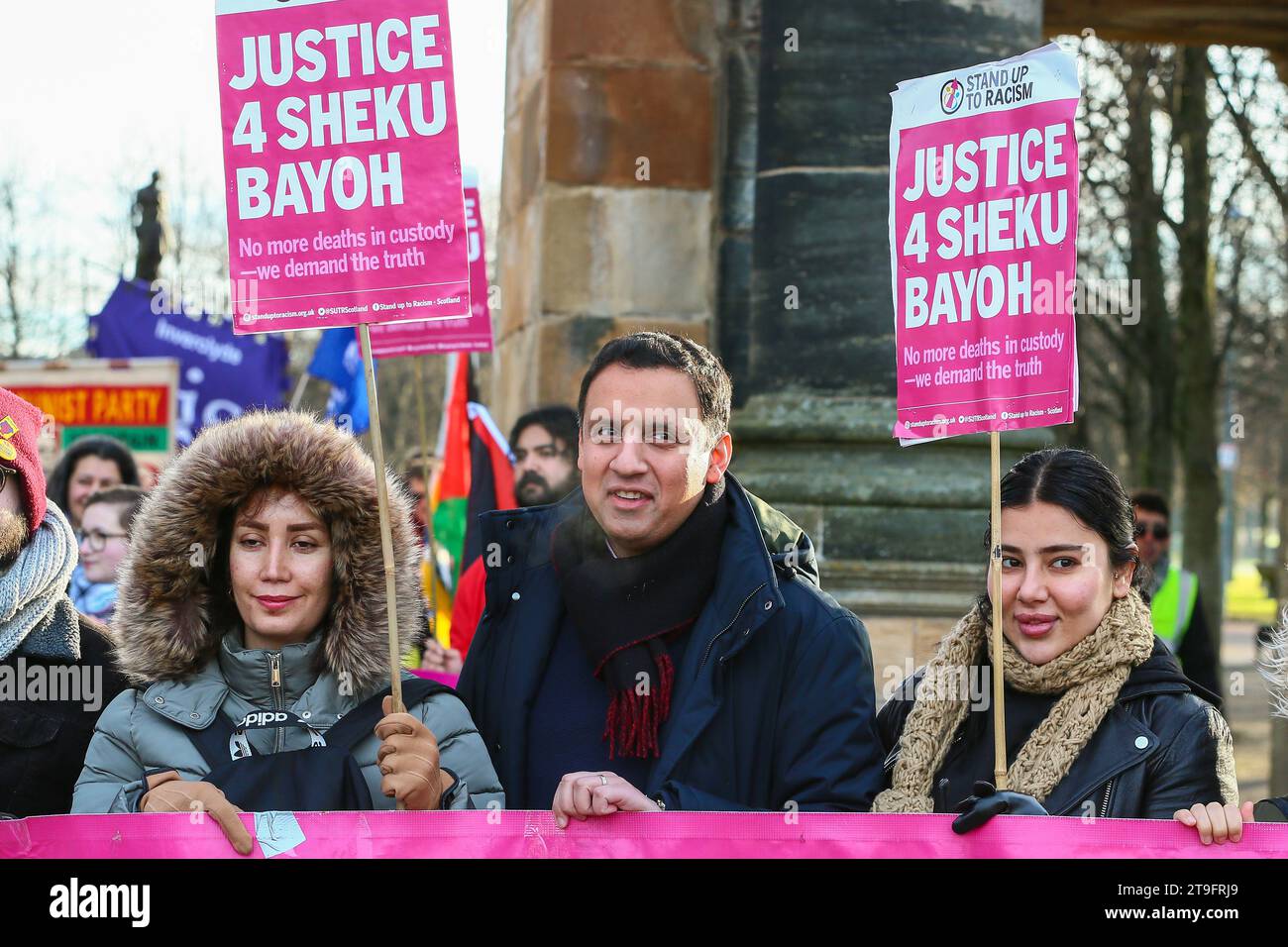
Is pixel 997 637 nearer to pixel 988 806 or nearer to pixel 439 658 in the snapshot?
pixel 988 806

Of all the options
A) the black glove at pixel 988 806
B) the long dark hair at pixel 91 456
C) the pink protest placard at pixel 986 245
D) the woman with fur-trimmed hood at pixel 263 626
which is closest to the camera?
the black glove at pixel 988 806

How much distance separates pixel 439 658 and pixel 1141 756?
3582 millimetres

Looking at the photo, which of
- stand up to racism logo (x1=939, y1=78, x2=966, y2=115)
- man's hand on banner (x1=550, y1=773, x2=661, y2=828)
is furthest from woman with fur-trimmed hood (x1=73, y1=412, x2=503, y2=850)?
stand up to racism logo (x1=939, y1=78, x2=966, y2=115)

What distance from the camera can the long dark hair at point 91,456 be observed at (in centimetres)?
700

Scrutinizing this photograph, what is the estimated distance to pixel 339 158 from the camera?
3.45 meters

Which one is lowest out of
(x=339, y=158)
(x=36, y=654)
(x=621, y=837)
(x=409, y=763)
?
(x=621, y=837)

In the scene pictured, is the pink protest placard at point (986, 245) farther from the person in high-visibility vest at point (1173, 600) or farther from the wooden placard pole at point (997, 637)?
the person in high-visibility vest at point (1173, 600)

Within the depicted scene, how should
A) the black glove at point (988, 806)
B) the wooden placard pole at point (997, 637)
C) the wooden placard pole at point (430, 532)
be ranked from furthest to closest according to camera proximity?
the wooden placard pole at point (430, 532) → the wooden placard pole at point (997, 637) → the black glove at point (988, 806)

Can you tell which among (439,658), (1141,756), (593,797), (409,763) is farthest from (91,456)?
(1141,756)

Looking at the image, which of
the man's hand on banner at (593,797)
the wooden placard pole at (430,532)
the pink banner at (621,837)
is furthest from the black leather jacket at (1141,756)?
the wooden placard pole at (430,532)

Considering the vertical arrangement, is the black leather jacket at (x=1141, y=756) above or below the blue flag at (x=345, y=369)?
below

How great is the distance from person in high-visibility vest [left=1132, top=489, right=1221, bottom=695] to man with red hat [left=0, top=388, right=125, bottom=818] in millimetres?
4907

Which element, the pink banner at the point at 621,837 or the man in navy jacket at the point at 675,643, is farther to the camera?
the man in navy jacket at the point at 675,643

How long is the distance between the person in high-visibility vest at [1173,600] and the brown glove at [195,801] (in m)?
5.15
